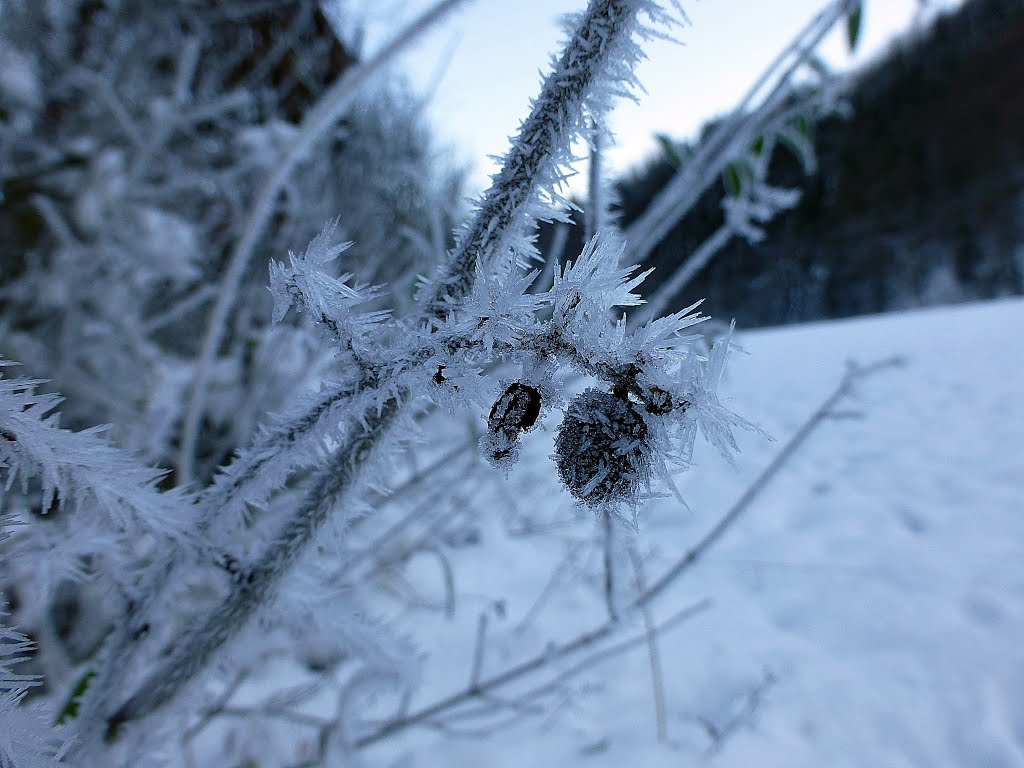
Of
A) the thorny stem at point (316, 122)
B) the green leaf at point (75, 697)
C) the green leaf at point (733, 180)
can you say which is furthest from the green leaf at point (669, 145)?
the green leaf at point (75, 697)

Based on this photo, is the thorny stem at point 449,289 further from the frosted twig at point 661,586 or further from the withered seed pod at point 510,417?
the frosted twig at point 661,586

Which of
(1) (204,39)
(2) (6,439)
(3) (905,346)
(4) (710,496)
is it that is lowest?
(2) (6,439)

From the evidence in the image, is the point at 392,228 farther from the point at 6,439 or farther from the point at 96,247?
the point at 6,439

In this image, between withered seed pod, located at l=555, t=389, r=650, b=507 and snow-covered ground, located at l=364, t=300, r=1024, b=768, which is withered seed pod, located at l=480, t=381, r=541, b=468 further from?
snow-covered ground, located at l=364, t=300, r=1024, b=768

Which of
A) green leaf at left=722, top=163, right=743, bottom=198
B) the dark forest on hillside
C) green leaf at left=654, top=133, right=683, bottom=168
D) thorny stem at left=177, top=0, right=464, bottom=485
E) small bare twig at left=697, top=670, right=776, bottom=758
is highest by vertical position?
the dark forest on hillside

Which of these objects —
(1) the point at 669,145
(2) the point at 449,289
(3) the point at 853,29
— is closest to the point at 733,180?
(1) the point at 669,145

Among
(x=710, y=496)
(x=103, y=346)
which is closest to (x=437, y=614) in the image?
(x=710, y=496)

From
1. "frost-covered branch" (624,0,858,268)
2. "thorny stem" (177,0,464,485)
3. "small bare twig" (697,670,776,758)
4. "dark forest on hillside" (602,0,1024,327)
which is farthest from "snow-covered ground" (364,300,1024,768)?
"dark forest on hillside" (602,0,1024,327)
